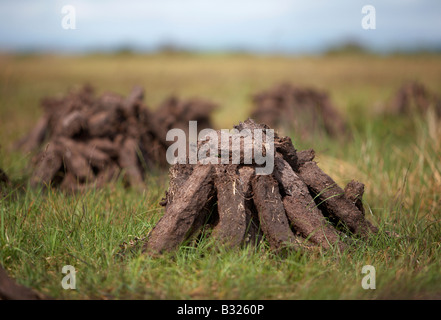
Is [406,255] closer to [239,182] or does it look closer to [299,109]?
[239,182]

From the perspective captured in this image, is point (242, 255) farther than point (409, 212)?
No

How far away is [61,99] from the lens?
7832mm

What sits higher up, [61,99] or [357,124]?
[61,99]

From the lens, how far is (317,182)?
3.65 meters

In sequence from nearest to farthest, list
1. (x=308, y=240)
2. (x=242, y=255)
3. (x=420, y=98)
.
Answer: (x=242, y=255) < (x=308, y=240) < (x=420, y=98)

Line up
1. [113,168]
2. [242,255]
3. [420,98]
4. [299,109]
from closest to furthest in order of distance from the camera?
A: [242,255], [113,168], [299,109], [420,98]

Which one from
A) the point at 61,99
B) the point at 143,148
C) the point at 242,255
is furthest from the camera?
the point at 61,99

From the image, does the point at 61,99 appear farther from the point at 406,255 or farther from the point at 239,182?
the point at 406,255

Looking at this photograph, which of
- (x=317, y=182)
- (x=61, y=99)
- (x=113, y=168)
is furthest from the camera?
(x=61, y=99)

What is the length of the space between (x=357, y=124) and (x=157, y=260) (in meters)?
7.57

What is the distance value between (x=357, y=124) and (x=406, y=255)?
6.76m
